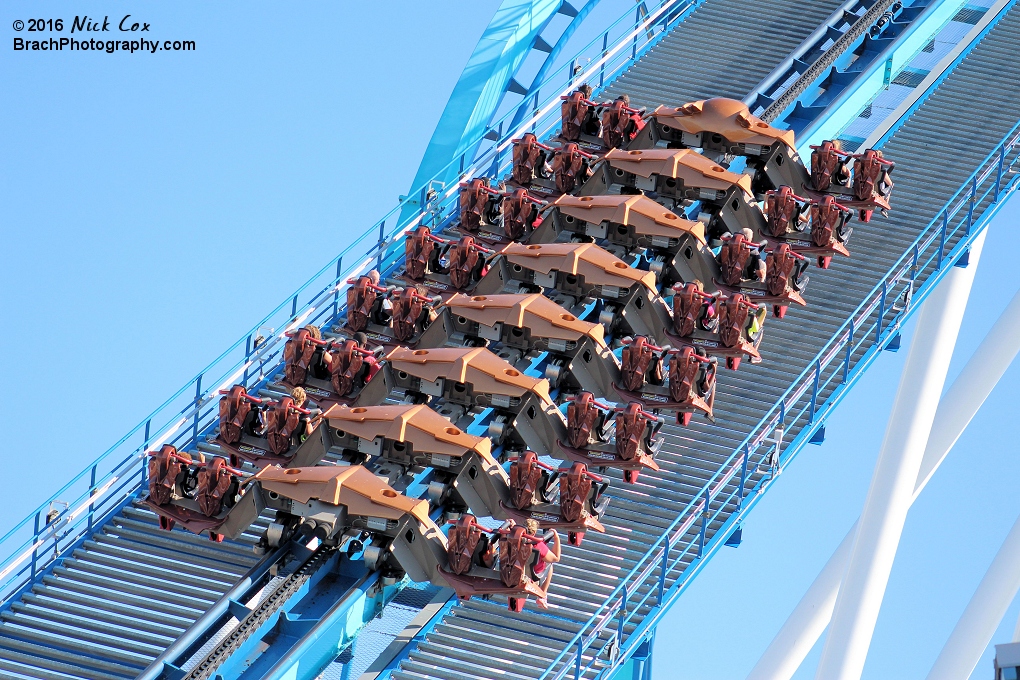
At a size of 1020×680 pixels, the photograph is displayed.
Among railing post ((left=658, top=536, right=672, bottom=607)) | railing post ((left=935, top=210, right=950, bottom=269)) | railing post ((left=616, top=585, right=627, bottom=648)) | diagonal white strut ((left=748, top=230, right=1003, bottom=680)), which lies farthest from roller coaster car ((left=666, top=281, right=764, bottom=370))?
diagonal white strut ((left=748, top=230, right=1003, bottom=680))

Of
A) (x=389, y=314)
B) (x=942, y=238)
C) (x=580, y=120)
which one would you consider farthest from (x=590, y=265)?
(x=942, y=238)

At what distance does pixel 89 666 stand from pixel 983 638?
9.11 meters

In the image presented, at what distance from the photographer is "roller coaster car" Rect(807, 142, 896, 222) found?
18.3 m

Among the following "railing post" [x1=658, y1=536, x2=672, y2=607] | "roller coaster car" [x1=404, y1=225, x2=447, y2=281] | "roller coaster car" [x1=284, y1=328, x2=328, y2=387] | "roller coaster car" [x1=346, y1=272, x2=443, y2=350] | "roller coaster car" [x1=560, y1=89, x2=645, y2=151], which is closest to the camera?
"railing post" [x1=658, y1=536, x2=672, y2=607]

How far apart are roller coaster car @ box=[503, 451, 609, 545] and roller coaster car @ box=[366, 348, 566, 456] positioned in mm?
696

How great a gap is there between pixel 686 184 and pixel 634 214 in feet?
3.32

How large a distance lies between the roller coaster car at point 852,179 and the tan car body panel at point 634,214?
1.69 metres

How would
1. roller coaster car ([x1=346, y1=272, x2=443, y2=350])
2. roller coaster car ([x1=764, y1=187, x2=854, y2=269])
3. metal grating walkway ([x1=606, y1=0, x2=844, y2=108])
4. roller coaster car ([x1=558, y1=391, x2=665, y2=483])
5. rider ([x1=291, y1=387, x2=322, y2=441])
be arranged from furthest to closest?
1. metal grating walkway ([x1=606, y1=0, x2=844, y2=108])
2. roller coaster car ([x1=764, y1=187, x2=854, y2=269])
3. roller coaster car ([x1=346, y1=272, x2=443, y2=350])
4. rider ([x1=291, y1=387, x2=322, y2=441])
5. roller coaster car ([x1=558, y1=391, x2=665, y2=483])

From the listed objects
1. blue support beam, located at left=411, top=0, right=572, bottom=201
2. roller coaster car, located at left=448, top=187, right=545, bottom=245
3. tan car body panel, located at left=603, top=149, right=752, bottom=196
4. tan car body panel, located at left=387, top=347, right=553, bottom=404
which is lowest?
tan car body panel, located at left=387, top=347, right=553, bottom=404

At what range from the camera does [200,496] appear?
14703 millimetres

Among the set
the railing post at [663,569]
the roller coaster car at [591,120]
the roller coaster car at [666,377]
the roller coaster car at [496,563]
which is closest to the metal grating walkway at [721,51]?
the roller coaster car at [591,120]

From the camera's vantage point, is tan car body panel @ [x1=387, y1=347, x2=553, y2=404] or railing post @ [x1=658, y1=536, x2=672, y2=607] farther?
tan car body panel @ [x1=387, y1=347, x2=553, y2=404]

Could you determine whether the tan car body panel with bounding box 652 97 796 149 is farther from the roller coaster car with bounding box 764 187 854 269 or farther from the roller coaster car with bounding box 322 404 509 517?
the roller coaster car with bounding box 322 404 509 517

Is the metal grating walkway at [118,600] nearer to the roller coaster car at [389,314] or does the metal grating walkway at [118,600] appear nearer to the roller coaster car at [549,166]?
the roller coaster car at [389,314]
